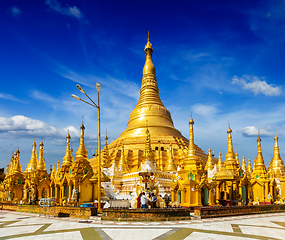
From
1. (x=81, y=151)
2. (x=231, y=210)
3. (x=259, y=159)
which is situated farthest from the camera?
(x=259, y=159)

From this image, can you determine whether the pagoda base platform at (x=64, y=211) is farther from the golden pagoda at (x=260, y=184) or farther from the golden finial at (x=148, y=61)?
the golden finial at (x=148, y=61)

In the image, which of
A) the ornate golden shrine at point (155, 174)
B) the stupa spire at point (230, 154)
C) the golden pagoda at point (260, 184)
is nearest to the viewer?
the ornate golden shrine at point (155, 174)

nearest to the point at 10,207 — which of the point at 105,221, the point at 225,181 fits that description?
the point at 105,221

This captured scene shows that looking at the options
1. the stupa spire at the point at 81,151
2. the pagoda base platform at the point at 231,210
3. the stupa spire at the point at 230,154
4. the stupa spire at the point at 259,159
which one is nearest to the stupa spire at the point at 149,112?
the stupa spire at the point at 259,159

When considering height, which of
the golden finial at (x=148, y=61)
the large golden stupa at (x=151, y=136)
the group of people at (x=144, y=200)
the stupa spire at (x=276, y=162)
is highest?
the golden finial at (x=148, y=61)

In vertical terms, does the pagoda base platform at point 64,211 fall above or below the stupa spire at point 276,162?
below

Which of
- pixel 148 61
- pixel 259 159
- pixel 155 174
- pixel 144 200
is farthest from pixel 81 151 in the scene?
pixel 148 61

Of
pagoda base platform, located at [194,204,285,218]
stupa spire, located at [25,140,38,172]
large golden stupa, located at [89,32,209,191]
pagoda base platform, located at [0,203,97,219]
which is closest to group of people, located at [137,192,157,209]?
pagoda base platform, located at [194,204,285,218]

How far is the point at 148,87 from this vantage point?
66.9m

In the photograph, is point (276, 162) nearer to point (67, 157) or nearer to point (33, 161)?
point (67, 157)

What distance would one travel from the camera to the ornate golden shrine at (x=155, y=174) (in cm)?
2553

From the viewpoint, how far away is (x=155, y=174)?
22.1 metres

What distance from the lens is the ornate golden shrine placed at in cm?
2553

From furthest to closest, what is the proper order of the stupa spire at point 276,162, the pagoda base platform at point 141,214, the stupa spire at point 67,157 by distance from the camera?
the stupa spire at point 276,162, the stupa spire at point 67,157, the pagoda base platform at point 141,214
